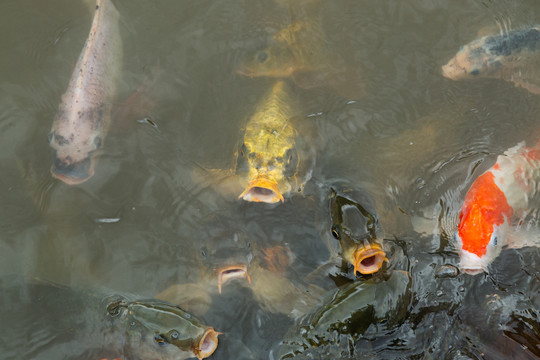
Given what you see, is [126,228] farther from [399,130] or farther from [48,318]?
[399,130]

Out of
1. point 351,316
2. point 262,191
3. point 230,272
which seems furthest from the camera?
point 262,191

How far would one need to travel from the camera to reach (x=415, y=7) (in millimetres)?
5914

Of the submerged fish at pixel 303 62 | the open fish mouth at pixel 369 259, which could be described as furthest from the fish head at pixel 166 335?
the submerged fish at pixel 303 62

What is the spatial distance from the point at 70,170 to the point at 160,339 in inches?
75.7

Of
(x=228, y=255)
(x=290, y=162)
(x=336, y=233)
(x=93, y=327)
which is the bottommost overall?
(x=93, y=327)

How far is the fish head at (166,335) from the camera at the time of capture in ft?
12.9

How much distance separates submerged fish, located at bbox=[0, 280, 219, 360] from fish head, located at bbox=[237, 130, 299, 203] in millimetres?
1231

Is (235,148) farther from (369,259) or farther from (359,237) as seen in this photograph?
(369,259)

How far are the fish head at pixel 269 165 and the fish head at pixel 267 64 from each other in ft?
2.86

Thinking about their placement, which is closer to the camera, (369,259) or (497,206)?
(369,259)

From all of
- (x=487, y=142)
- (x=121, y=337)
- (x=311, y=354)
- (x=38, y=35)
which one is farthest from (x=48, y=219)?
(x=487, y=142)

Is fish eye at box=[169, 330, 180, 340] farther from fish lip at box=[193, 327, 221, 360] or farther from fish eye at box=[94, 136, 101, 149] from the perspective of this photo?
fish eye at box=[94, 136, 101, 149]

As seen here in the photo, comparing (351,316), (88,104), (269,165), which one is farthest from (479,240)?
(88,104)

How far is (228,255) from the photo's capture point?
429 centimetres
